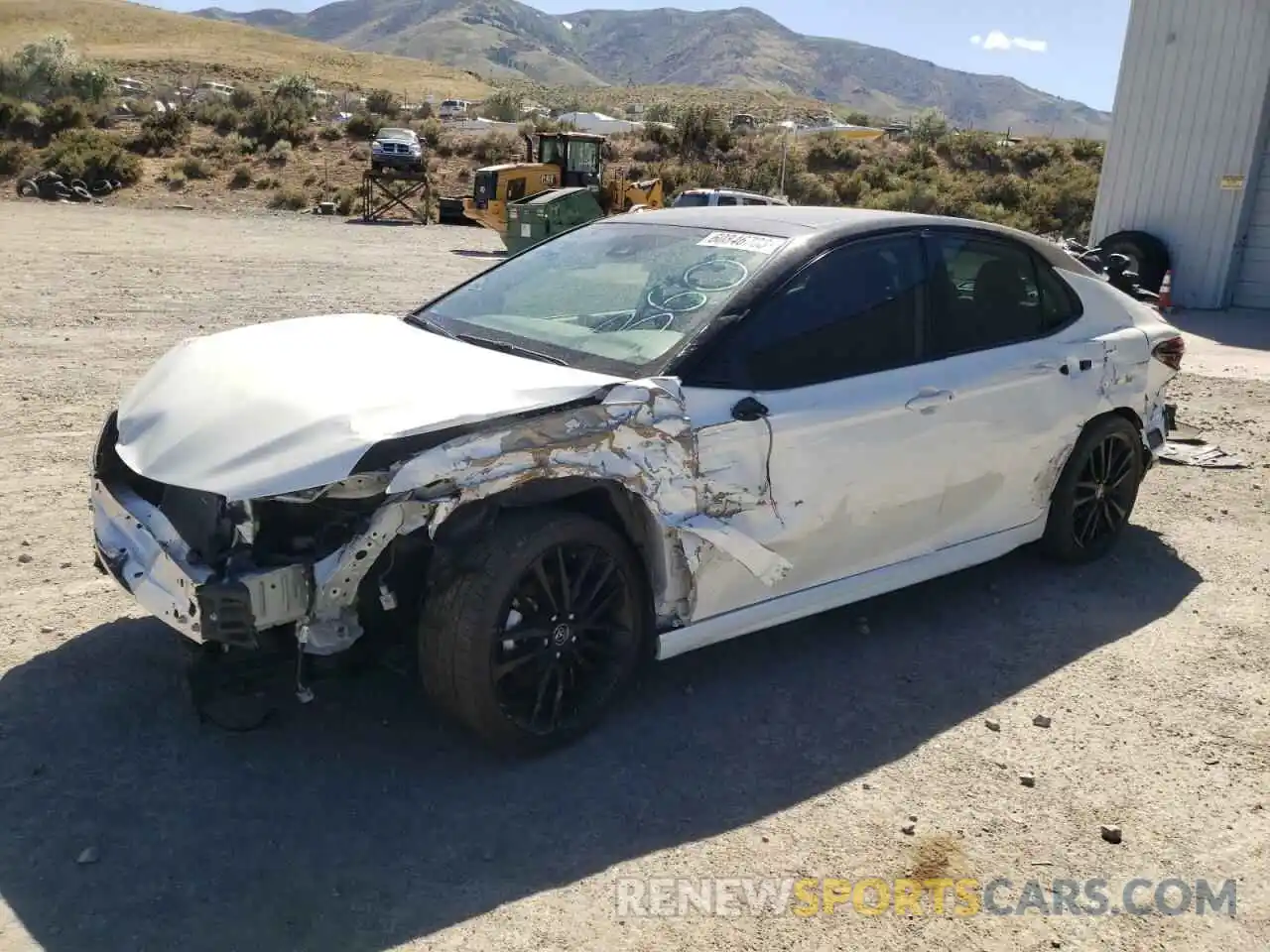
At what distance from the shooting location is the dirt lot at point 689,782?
2.86 m

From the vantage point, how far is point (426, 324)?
4.35 meters

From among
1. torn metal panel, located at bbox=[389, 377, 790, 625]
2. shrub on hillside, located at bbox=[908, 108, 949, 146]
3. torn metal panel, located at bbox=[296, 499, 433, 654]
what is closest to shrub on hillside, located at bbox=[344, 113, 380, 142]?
shrub on hillside, located at bbox=[908, 108, 949, 146]

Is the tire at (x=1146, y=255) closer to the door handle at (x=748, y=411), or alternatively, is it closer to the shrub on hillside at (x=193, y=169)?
the door handle at (x=748, y=411)

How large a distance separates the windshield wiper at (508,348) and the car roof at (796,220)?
100 centimetres

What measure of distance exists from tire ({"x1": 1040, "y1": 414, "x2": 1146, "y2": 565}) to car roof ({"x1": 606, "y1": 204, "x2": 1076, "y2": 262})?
3.73 ft

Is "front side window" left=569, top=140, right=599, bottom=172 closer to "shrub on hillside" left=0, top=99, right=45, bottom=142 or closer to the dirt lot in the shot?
"shrub on hillside" left=0, top=99, right=45, bottom=142

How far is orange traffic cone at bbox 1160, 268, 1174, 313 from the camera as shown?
1465 cm

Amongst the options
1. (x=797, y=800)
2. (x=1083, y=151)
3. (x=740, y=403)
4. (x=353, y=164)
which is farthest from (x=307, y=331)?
(x=1083, y=151)

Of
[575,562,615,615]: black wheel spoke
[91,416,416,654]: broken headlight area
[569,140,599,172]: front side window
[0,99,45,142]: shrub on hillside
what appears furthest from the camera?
[0,99,45,142]: shrub on hillside

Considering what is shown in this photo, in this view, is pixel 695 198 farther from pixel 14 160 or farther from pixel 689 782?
pixel 14 160

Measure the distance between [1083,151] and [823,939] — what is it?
135ft

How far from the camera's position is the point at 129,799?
3.21 m

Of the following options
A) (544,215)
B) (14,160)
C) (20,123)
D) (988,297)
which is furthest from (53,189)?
(988,297)

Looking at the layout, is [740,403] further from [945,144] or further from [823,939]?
[945,144]
